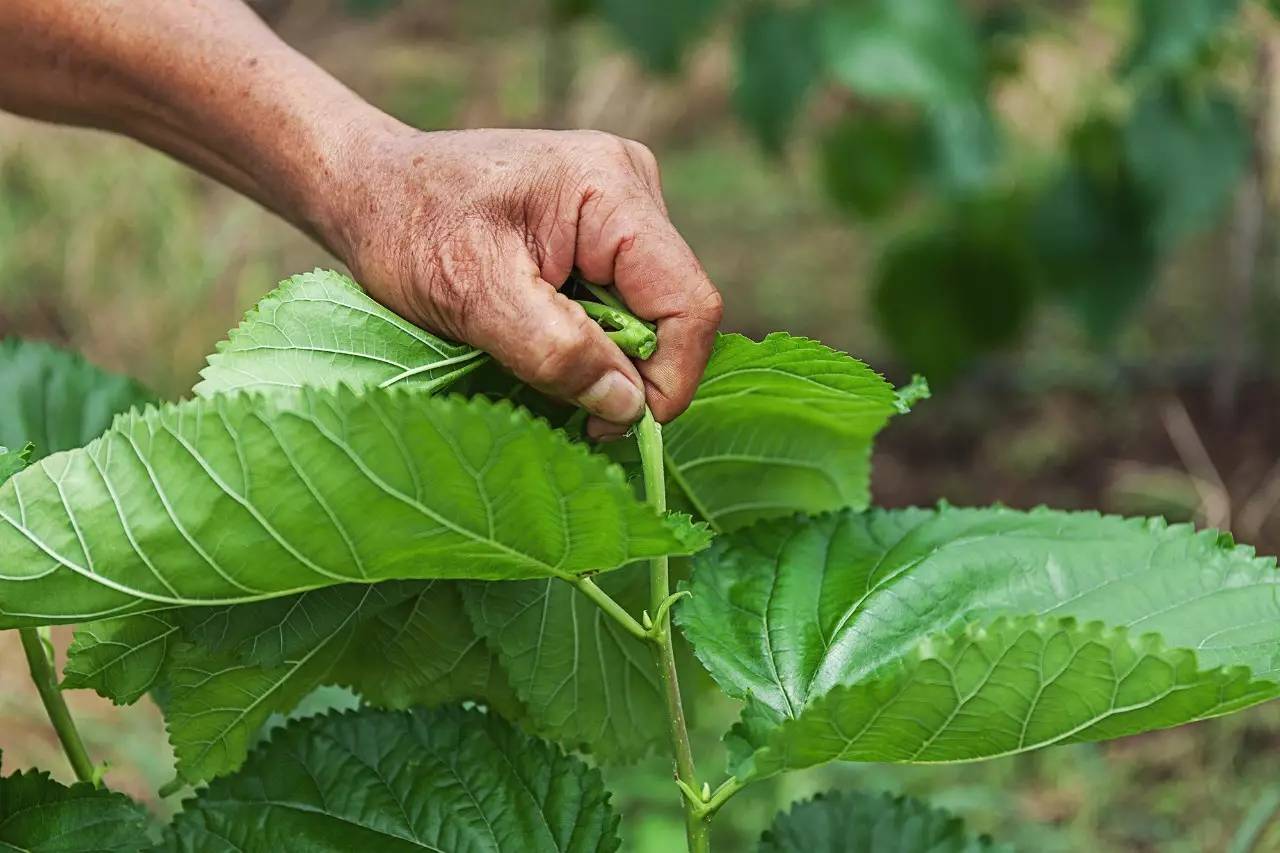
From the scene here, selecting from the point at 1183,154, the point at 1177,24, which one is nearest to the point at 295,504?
the point at 1177,24

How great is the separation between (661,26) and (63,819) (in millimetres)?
1601

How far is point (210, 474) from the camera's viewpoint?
0.64 m

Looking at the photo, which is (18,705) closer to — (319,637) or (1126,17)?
(319,637)

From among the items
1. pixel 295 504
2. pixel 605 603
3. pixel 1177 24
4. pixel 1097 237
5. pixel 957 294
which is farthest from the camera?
pixel 957 294

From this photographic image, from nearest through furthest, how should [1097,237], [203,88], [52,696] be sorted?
[52,696]
[203,88]
[1097,237]

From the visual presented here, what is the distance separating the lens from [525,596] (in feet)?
3.03

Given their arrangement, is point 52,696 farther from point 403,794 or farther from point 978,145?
point 978,145

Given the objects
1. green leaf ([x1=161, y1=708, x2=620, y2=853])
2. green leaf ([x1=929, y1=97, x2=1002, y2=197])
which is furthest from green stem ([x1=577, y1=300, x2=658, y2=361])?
green leaf ([x1=929, y1=97, x2=1002, y2=197])

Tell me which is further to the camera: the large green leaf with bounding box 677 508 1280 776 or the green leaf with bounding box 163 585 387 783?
the green leaf with bounding box 163 585 387 783

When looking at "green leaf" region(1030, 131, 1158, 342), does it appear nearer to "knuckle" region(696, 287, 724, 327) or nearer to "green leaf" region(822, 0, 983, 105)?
"green leaf" region(822, 0, 983, 105)

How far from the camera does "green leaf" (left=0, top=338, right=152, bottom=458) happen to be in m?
1.02

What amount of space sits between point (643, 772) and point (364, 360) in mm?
1561

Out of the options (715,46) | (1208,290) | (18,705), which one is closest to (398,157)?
(18,705)

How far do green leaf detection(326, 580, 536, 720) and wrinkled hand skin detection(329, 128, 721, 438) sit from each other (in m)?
0.17
